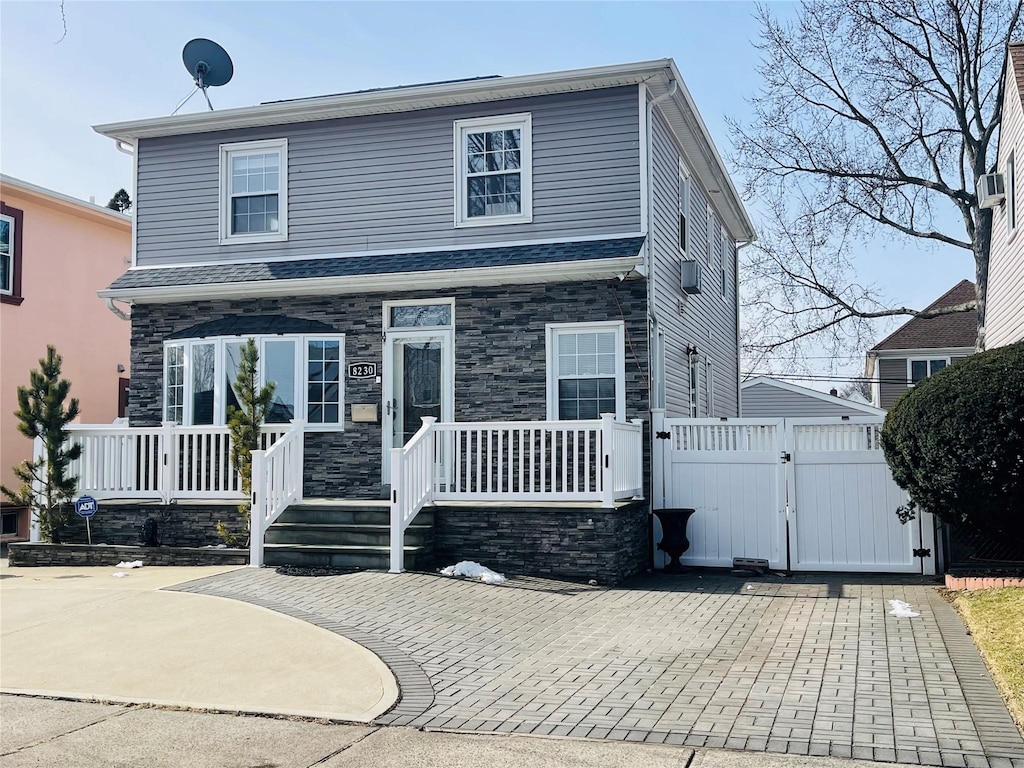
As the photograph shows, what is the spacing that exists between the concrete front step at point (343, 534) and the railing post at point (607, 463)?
2004mm

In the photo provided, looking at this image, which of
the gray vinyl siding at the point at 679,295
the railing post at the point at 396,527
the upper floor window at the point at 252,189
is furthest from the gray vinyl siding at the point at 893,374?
the railing post at the point at 396,527

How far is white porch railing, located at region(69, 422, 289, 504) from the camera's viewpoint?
12500mm

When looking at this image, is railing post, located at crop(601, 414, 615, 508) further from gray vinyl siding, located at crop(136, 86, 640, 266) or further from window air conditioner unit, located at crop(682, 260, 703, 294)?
window air conditioner unit, located at crop(682, 260, 703, 294)

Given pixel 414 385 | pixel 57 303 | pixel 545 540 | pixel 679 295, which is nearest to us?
pixel 545 540

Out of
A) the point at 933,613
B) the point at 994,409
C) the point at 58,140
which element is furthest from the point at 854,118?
the point at 58,140

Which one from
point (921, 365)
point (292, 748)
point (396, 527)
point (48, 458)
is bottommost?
point (292, 748)

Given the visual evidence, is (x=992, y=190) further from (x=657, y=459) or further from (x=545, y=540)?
(x=545, y=540)

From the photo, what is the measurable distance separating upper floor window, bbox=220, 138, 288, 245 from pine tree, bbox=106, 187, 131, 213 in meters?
19.0

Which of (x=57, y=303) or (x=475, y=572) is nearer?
(x=475, y=572)

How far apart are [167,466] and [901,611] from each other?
8.68 m

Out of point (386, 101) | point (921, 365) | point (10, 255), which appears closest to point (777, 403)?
point (921, 365)

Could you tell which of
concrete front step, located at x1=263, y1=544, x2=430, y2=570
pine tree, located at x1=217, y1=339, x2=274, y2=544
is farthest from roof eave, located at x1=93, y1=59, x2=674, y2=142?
concrete front step, located at x1=263, y1=544, x2=430, y2=570

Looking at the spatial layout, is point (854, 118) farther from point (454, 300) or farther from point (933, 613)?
point (933, 613)

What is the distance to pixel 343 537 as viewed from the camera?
11.2 m
